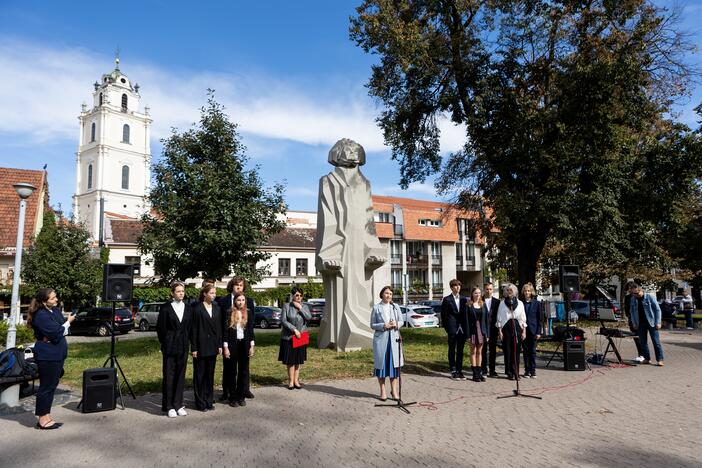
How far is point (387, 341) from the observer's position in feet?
26.8

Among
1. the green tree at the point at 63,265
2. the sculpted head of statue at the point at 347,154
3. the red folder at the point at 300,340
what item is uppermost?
the sculpted head of statue at the point at 347,154

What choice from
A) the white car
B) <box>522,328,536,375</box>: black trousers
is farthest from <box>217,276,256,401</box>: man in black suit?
the white car

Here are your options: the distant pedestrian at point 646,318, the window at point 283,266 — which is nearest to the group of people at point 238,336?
the distant pedestrian at point 646,318

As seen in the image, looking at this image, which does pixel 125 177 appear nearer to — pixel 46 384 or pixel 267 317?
pixel 267 317

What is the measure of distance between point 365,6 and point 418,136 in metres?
5.21

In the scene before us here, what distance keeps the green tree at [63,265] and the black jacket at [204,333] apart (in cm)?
2345

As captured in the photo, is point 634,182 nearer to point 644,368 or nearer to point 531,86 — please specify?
point 531,86

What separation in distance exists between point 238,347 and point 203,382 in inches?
30.6

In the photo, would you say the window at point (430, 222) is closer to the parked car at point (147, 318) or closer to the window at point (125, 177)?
the parked car at point (147, 318)

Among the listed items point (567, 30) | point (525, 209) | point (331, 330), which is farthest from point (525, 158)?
point (331, 330)

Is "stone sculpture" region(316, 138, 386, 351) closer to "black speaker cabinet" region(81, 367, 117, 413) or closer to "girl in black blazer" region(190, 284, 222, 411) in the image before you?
"girl in black blazer" region(190, 284, 222, 411)

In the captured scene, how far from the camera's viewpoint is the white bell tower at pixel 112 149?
83062mm

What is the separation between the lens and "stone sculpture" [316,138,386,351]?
554 inches

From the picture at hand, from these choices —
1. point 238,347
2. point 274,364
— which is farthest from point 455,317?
point 274,364
